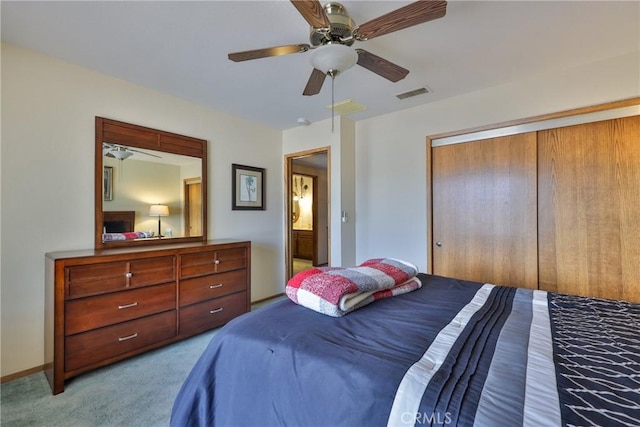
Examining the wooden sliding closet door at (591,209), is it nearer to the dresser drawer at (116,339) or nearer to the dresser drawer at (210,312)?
the dresser drawer at (210,312)

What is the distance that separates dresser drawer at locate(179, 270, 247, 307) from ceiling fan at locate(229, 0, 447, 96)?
195cm

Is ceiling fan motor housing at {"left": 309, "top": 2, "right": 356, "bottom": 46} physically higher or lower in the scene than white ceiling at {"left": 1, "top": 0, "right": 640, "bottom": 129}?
lower

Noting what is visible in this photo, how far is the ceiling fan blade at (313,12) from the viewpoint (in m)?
1.29

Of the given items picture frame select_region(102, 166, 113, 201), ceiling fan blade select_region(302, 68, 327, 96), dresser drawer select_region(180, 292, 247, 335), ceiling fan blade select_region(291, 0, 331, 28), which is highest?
ceiling fan blade select_region(291, 0, 331, 28)

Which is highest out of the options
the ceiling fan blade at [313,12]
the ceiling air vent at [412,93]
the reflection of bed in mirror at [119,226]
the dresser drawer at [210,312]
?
the ceiling air vent at [412,93]

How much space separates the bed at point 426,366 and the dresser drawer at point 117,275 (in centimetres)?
131

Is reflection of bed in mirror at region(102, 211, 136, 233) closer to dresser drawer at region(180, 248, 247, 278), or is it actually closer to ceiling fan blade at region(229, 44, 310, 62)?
dresser drawer at region(180, 248, 247, 278)

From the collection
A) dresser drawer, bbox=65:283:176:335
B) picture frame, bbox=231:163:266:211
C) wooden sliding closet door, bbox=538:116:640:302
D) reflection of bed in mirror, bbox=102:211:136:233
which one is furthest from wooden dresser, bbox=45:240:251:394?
wooden sliding closet door, bbox=538:116:640:302

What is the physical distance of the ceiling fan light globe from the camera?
152 centimetres

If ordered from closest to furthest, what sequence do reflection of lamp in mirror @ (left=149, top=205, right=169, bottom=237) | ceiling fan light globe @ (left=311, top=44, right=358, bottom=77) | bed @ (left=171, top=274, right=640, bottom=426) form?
1. bed @ (left=171, top=274, right=640, bottom=426)
2. ceiling fan light globe @ (left=311, top=44, right=358, bottom=77)
3. reflection of lamp in mirror @ (left=149, top=205, right=169, bottom=237)

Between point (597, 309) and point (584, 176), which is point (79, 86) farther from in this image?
point (584, 176)

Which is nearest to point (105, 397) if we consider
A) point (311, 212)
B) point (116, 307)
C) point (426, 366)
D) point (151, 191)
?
point (116, 307)

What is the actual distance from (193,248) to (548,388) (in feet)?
8.39

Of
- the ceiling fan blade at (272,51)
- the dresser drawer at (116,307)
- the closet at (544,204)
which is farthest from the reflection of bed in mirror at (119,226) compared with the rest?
the closet at (544,204)
